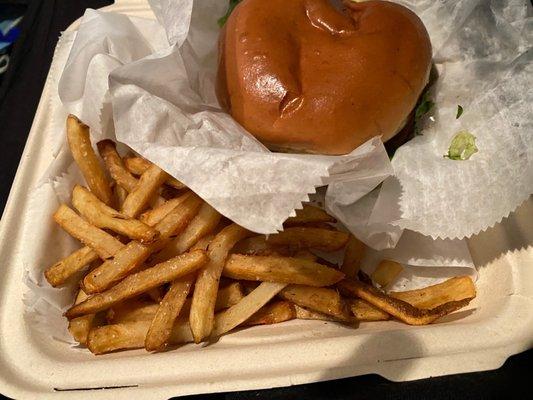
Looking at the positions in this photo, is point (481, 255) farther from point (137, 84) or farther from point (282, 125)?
point (137, 84)

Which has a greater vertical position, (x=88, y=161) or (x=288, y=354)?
(x=88, y=161)

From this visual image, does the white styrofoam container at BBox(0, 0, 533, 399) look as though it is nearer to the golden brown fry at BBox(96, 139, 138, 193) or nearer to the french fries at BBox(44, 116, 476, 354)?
the french fries at BBox(44, 116, 476, 354)

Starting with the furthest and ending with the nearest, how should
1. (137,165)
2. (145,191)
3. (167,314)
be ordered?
1. (137,165)
2. (145,191)
3. (167,314)

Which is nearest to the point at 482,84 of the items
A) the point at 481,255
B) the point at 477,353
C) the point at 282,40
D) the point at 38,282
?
the point at 481,255

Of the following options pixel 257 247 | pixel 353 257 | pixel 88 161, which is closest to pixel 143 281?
pixel 257 247

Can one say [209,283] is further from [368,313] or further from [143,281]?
[368,313]

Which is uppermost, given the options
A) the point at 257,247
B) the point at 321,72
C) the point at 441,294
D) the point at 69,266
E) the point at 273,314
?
the point at 321,72
